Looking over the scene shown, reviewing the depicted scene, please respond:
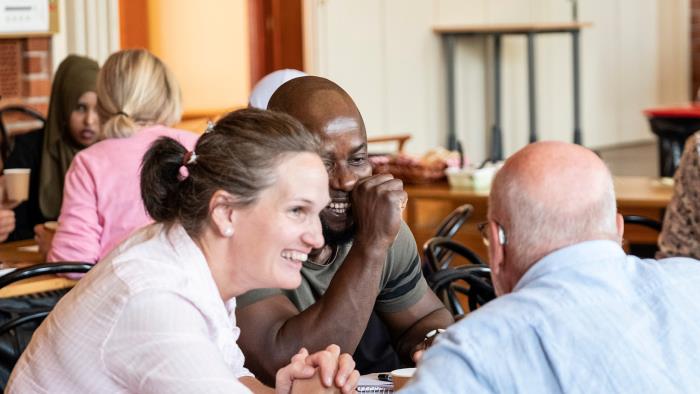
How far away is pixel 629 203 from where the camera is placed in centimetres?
513

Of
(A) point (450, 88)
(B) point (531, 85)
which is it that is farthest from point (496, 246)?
(B) point (531, 85)

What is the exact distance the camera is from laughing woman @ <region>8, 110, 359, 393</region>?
176 cm

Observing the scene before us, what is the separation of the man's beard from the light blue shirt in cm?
80

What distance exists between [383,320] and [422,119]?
7.40m

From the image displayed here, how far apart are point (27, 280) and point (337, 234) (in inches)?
54.5

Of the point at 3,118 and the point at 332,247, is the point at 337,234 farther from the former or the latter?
the point at 3,118

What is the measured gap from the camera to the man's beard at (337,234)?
8.39 feet

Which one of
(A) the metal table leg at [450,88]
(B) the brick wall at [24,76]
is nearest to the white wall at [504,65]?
(A) the metal table leg at [450,88]

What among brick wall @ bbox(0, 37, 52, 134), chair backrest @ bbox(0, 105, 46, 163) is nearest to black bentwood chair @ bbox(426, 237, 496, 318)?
chair backrest @ bbox(0, 105, 46, 163)

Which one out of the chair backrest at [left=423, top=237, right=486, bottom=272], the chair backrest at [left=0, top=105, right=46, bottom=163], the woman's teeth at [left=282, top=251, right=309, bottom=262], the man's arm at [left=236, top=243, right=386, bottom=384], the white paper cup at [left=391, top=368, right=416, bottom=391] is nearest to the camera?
the woman's teeth at [left=282, top=251, right=309, bottom=262]

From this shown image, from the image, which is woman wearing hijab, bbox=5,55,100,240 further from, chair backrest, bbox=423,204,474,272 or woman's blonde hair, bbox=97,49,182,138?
chair backrest, bbox=423,204,474,272

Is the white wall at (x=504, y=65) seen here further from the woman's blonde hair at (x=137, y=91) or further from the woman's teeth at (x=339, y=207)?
the woman's teeth at (x=339, y=207)

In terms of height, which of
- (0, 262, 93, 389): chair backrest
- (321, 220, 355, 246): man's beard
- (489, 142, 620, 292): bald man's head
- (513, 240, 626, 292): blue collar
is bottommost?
(0, 262, 93, 389): chair backrest

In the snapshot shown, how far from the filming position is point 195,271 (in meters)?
1.89
